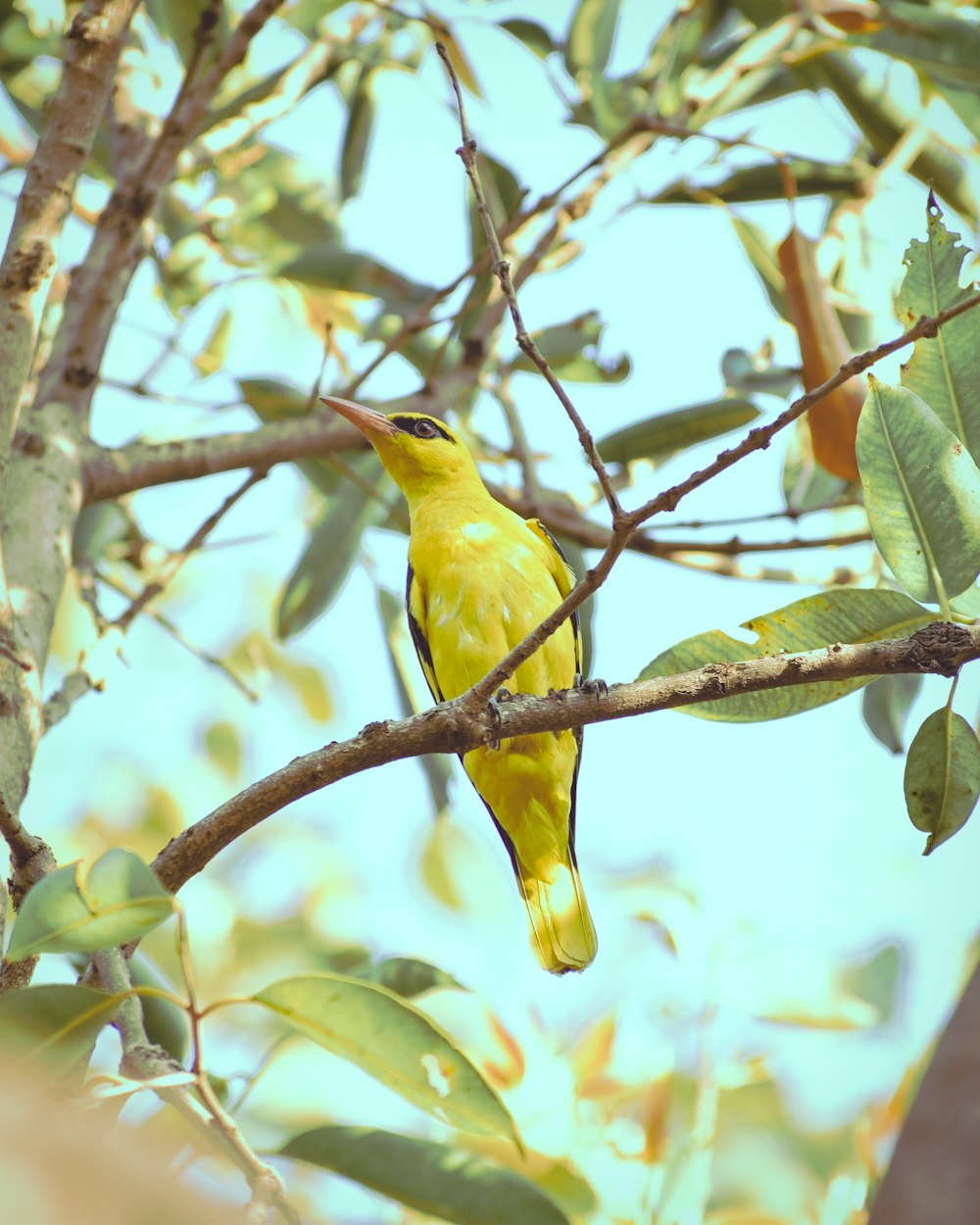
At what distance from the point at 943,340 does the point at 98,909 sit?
1.64 metres

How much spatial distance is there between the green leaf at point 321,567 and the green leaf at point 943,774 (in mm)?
2499

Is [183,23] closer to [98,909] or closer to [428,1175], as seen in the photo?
[98,909]

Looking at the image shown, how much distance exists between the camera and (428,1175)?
2123 mm

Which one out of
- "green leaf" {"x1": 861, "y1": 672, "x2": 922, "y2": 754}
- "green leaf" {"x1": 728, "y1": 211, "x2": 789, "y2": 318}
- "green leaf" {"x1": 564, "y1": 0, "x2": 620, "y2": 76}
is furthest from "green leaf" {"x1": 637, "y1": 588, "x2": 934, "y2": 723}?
"green leaf" {"x1": 564, "y1": 0, "x2": 620, "y2": 76}

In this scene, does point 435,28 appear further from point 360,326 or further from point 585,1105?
point 585,1105

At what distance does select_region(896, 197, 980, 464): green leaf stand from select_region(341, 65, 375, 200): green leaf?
3283 millimetres

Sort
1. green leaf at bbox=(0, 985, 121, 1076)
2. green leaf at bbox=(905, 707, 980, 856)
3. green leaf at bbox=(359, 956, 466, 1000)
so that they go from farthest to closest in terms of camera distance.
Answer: green leaf at bbox=(359, 956, 466, 1000) → green leaf at bbox=(905, 707, 980, 856) → green leaf at bbox=(0, 985, 121, 1076)

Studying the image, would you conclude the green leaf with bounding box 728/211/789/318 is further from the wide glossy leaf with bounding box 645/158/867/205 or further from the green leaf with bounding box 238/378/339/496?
the green leaf with bounding box 238/378/339/496

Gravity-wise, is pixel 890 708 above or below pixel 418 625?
below

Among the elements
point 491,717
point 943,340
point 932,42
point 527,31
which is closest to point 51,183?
point 491,717

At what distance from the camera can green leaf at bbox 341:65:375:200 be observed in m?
4.88

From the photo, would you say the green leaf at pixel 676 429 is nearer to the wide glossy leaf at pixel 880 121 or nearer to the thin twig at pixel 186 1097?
the wide glossy leaf at pixel 880 121

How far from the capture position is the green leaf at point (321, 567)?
167 inches

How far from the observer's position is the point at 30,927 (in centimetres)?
159
